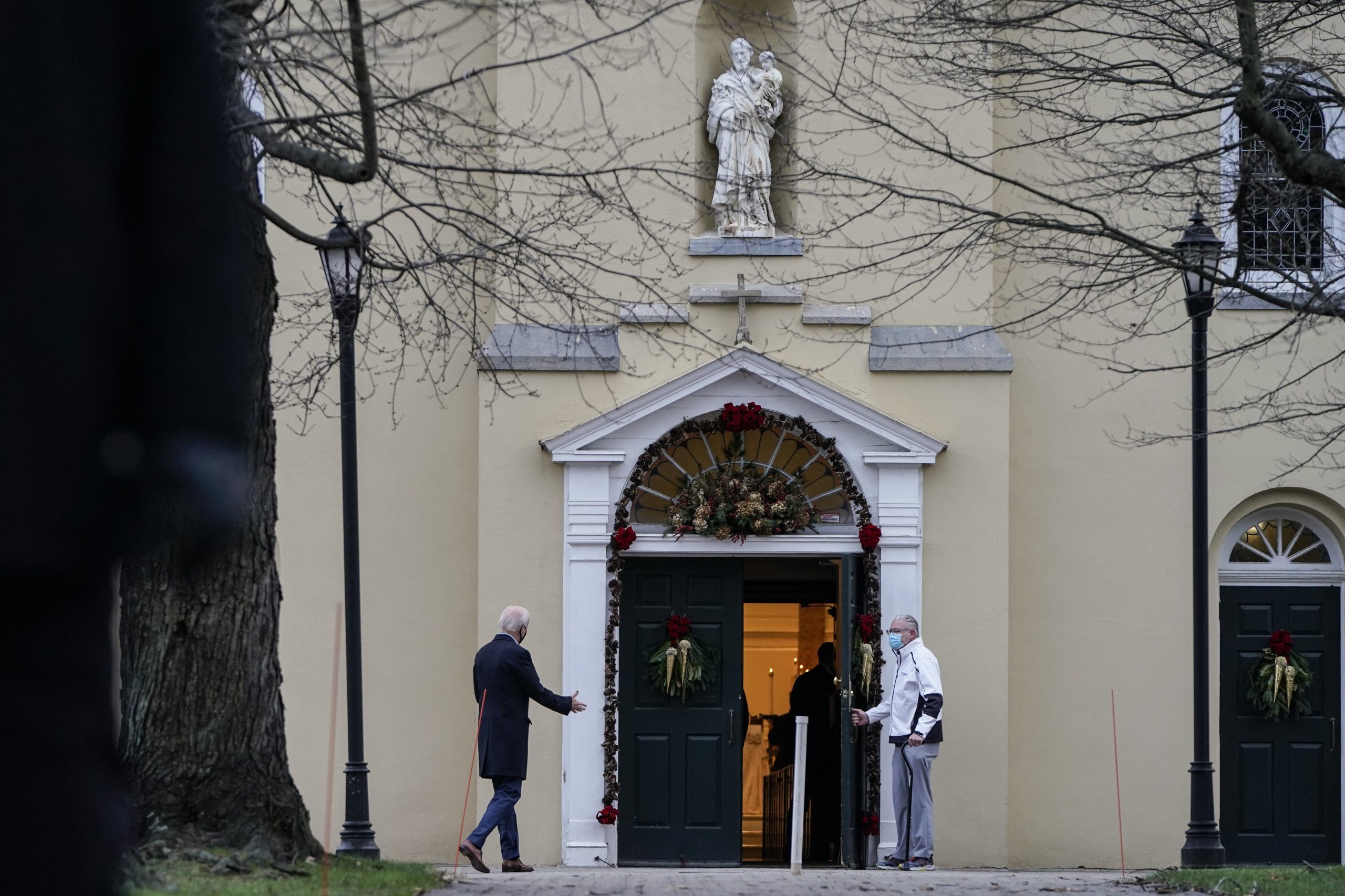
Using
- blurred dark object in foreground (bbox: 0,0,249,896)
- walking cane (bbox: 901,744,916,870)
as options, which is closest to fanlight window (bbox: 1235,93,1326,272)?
walking cane (bbox: 901,744,916,870)

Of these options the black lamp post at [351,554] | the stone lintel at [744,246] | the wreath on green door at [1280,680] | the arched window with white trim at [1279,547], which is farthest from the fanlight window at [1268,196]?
the black lamp post at [351,554]

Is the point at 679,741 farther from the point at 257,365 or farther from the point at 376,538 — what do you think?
the point at 257,365

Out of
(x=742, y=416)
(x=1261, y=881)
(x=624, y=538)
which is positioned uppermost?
(x=742, y=416)

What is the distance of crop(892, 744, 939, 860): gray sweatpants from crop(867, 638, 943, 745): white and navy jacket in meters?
0.11

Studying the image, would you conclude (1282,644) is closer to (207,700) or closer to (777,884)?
(777,884)

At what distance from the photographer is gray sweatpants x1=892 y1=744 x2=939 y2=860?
529 inches

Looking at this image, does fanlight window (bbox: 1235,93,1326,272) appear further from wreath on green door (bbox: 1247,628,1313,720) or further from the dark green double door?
the dark green double door

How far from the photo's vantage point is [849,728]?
14711 mm

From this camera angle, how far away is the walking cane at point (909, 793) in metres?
13.5

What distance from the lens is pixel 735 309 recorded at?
1515 cm

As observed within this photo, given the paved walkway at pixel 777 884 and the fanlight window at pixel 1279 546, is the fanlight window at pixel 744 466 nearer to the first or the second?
the paved walkway at pixel 777 884

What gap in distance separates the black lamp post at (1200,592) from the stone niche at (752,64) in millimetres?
3899


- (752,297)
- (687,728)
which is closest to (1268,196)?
(752,297)

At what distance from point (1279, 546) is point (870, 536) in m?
4.45
